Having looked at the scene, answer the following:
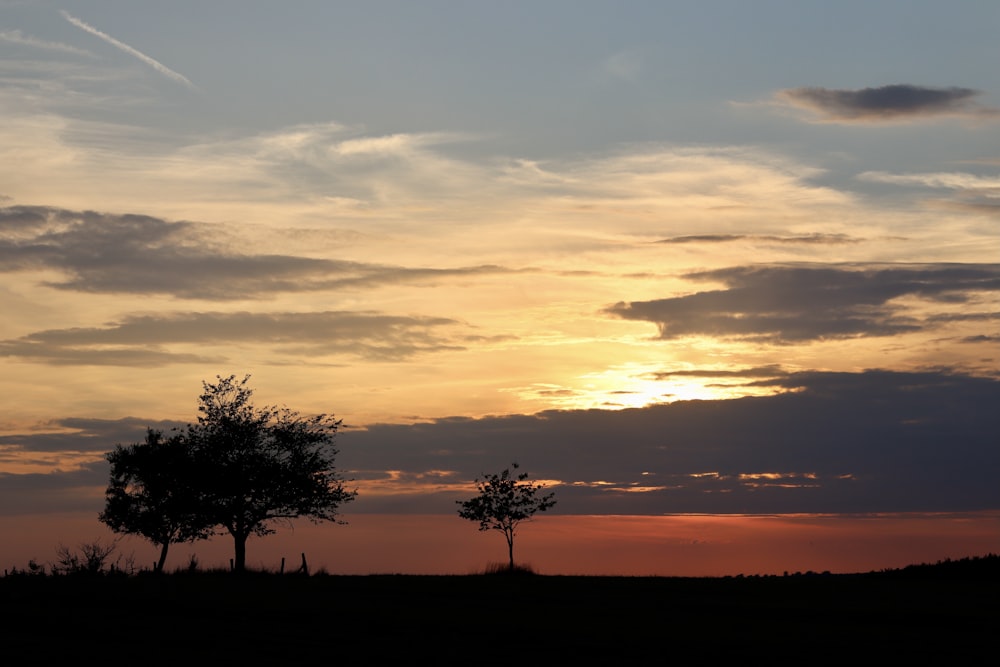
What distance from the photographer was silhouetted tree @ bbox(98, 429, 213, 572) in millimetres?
80375

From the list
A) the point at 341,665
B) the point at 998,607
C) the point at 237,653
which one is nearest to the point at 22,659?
the point at 237,653

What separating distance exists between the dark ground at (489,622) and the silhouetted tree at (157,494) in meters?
20.4

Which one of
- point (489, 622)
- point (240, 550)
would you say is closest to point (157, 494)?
point (240, 550)

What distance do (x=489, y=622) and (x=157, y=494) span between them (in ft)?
161

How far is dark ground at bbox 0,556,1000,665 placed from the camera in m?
31.4

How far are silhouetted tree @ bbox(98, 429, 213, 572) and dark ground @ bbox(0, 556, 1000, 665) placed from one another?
20.4 meters

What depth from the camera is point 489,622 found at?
39.0m

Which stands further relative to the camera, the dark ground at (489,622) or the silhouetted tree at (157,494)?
the silhouetted tree at (157,494)

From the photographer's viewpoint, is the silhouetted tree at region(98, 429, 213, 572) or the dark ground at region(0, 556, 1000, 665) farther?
the silhouetted tree at region(98, 429, 213, 572)

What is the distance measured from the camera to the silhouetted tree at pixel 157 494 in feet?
264

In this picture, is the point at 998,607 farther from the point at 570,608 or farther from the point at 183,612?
the point at 183,612

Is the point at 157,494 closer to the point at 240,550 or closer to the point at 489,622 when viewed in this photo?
the point at 240,550

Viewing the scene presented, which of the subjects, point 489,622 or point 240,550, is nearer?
point 489,622

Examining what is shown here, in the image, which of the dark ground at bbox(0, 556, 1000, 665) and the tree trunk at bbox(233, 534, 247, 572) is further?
the tree trunk at bbox(233, 534, 247, 572)
